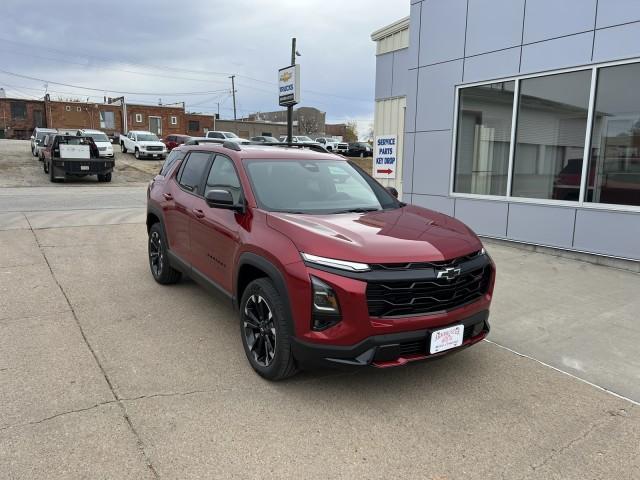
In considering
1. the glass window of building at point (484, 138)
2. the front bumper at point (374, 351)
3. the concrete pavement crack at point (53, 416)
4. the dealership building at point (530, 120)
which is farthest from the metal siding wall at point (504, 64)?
the concrete pavement crack at point (53, 416)

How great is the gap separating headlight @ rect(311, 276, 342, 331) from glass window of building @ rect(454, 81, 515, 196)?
260 inches

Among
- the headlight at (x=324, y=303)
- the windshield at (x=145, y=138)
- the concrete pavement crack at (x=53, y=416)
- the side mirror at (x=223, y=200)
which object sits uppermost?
the windshield at (x=145, y=138)

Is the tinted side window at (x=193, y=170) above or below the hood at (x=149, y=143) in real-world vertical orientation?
below

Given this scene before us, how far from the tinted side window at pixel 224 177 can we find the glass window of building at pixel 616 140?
226 inches

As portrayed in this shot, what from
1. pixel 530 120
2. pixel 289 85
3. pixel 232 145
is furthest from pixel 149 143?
pixel 232 145

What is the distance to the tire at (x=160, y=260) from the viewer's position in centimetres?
582

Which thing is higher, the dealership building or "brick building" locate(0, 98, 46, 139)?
"brick building" locate(0, 98, 46, 139)

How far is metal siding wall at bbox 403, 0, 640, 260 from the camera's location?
22.8ft

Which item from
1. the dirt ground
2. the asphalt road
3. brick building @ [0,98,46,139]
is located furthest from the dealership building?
brick building @ [0,98,46,139]

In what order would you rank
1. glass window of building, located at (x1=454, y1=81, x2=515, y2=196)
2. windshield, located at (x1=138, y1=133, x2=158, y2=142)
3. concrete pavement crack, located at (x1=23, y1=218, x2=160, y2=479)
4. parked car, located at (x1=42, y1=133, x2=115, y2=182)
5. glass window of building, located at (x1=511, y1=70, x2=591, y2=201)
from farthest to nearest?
windshield, located at (x1=138, y1=133, x2=158, y2=142) < parked car, located at (x1=42, y1=133, x2=115, y2=182) < glass window of building, located at (x1=454, y1=81, x2=515, y2=196) < glass window of building, located at (x1=511, y1=70, x2=591, y2=201) < concrete pavement crack, located at (x1=23, y1=218, x2=160, y2=479)

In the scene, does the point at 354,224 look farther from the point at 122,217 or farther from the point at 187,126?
the point at 187,126

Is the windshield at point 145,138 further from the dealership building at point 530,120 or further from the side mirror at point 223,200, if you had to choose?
the side mirror at point 223,200

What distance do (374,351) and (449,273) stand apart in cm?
75

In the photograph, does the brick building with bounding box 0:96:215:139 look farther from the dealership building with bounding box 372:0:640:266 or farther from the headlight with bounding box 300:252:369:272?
the headlight with bounding box 300:252:369:272
